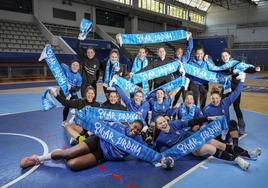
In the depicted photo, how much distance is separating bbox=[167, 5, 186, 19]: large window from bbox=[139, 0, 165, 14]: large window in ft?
4.14

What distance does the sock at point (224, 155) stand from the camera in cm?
373

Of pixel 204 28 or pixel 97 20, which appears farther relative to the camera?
pixel 204 28

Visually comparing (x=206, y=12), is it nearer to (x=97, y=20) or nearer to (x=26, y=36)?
(x=97, y=20)

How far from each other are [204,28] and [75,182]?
35935 millimetres

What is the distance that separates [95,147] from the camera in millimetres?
3598

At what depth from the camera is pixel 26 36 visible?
17.9 meters

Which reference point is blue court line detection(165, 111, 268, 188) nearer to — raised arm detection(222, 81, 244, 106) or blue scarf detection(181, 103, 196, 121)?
blue scarf detection(181, 103, 196, 121)

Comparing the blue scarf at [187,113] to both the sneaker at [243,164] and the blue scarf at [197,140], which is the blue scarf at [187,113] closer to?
the blue scarf at [197,140]

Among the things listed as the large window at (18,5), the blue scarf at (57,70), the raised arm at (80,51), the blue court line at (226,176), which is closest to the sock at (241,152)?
the blue court line at (226,176)

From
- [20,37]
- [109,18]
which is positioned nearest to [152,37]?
[20,37]

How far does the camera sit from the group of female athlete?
3580 mm

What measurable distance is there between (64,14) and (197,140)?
2098 centimetres

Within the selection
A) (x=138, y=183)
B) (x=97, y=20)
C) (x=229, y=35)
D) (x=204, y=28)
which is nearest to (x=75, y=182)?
(x=138, y=183)

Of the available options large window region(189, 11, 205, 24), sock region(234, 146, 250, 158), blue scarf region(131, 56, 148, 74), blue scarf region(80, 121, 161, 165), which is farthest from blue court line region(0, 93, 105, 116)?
large window region(189, 11, 205, 24)
